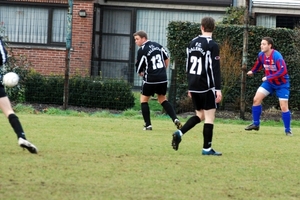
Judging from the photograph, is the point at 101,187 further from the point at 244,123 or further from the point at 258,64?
the point at 244,123

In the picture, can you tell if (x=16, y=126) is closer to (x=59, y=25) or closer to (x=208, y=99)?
(x=208, y=99)

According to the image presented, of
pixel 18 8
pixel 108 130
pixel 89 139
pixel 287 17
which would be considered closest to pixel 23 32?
pixel 18 8

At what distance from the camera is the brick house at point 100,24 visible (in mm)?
25516

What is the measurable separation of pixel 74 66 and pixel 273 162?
15117 mm

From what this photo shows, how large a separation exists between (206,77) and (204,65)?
0.16 m

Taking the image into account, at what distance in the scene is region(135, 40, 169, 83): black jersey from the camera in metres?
14.4

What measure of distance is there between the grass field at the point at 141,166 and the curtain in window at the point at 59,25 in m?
12.6

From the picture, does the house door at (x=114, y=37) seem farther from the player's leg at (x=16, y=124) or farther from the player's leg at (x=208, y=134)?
the player's leg at (x=16, y=124)

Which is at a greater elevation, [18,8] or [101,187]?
[18,8]

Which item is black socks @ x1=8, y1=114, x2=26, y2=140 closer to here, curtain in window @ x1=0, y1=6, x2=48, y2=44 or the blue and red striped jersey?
the blue and red striped jersey

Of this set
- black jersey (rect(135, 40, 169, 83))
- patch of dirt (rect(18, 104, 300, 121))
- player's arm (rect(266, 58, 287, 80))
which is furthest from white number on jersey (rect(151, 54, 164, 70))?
patch of dirt (rect(18, 104, 300, 121))

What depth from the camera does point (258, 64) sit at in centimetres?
1479

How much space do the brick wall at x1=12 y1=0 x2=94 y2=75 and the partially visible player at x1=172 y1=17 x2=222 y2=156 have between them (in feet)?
48.7

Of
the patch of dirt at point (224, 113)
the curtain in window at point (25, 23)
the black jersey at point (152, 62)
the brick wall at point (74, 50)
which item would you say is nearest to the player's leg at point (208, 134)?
the black jersey at point (152, 62)
